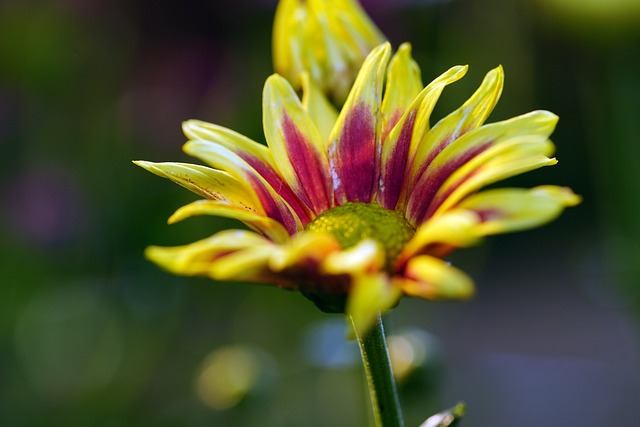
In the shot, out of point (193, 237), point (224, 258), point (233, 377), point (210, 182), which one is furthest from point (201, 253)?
point (193, 237)

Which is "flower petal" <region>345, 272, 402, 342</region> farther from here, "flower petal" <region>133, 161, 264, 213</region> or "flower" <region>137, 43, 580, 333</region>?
"flower petal" <region>133, 161, 264, 213</region>

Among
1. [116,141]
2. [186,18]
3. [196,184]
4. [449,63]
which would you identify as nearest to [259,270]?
[196,184]

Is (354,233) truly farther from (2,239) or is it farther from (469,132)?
(2,239)

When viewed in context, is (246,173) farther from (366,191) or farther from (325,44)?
(325,44)

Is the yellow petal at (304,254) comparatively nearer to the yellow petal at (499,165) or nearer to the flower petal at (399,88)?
the yellow petal at (499,165)

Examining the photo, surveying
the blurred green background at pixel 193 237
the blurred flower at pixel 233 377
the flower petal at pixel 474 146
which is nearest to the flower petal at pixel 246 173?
the flower petal at pixel 474 146

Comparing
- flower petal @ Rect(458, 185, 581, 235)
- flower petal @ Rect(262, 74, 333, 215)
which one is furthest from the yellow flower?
flower petal @ Rect(458, 185, 581, 235)
